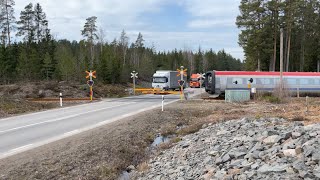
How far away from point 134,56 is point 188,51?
33.9 meters

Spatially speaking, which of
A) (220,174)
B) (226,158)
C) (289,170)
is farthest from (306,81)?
(289,170)

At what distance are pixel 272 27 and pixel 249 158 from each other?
187ft

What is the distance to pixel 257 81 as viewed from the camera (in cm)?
3866

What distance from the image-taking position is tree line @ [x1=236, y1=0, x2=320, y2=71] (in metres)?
59.6

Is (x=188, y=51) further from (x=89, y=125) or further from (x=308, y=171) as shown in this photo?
(x=308, y=171)

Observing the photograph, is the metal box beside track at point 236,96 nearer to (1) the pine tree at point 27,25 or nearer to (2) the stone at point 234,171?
(2) the stone at point 234,171

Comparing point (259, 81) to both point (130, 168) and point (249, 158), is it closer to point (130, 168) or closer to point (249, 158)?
point (130, 168)

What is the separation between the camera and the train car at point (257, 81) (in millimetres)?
37688

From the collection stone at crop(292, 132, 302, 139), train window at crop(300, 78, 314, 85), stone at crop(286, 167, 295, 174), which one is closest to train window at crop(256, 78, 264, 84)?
train window at crop(300, 78, 314, 85)

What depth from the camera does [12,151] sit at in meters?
11.0

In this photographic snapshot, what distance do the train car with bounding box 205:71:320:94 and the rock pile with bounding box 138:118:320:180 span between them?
2573cm

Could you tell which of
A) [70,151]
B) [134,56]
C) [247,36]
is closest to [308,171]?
[70,151]

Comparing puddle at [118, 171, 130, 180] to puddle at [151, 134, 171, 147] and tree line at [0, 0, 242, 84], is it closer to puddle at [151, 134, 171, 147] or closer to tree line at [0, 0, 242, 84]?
puddle at [151, 134, 171, 147]

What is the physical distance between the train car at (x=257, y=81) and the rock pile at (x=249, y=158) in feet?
84.4
